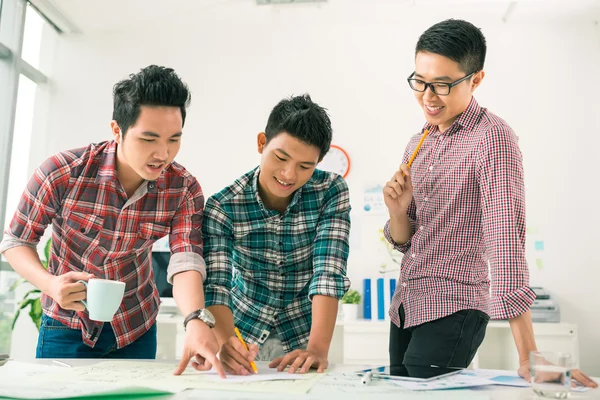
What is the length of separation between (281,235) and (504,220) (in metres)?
0.57

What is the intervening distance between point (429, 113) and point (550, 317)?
2555 millimetres

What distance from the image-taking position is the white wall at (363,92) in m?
3.85

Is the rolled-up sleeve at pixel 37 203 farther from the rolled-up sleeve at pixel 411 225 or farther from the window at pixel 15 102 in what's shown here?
the window at pixel 15 102

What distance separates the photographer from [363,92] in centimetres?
415

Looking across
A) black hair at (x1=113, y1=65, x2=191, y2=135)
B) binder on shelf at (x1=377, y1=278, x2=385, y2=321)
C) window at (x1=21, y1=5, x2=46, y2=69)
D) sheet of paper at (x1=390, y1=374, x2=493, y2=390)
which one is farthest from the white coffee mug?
window at (x1=21, y1=5, x2=46, y2=69)

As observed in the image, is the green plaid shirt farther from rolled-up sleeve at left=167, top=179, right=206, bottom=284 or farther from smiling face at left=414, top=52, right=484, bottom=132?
smiling face at left=414, top=52, right=484, bottom=132

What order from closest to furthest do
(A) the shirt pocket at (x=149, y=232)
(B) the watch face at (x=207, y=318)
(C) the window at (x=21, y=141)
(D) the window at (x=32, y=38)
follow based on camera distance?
(B) the watch face at (x=207, y=318) → (A) the shirt pocket at (x=149, y=232) → (C) the window at (x=21, y=141) → (D) the window at (x=32, y=38)

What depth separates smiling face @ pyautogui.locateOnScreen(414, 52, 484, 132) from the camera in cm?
135

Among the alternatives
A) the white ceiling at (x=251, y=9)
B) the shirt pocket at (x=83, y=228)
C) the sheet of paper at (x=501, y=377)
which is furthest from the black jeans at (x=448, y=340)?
the white ceiling at (x=251, y=9)

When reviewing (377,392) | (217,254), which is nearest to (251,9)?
(217,254)

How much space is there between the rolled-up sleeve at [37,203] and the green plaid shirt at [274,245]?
14.8 inches

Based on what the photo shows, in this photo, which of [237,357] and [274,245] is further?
[274,245]

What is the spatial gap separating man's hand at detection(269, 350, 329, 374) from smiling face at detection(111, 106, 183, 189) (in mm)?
562

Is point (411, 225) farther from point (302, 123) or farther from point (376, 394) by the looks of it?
point (376, 394)
